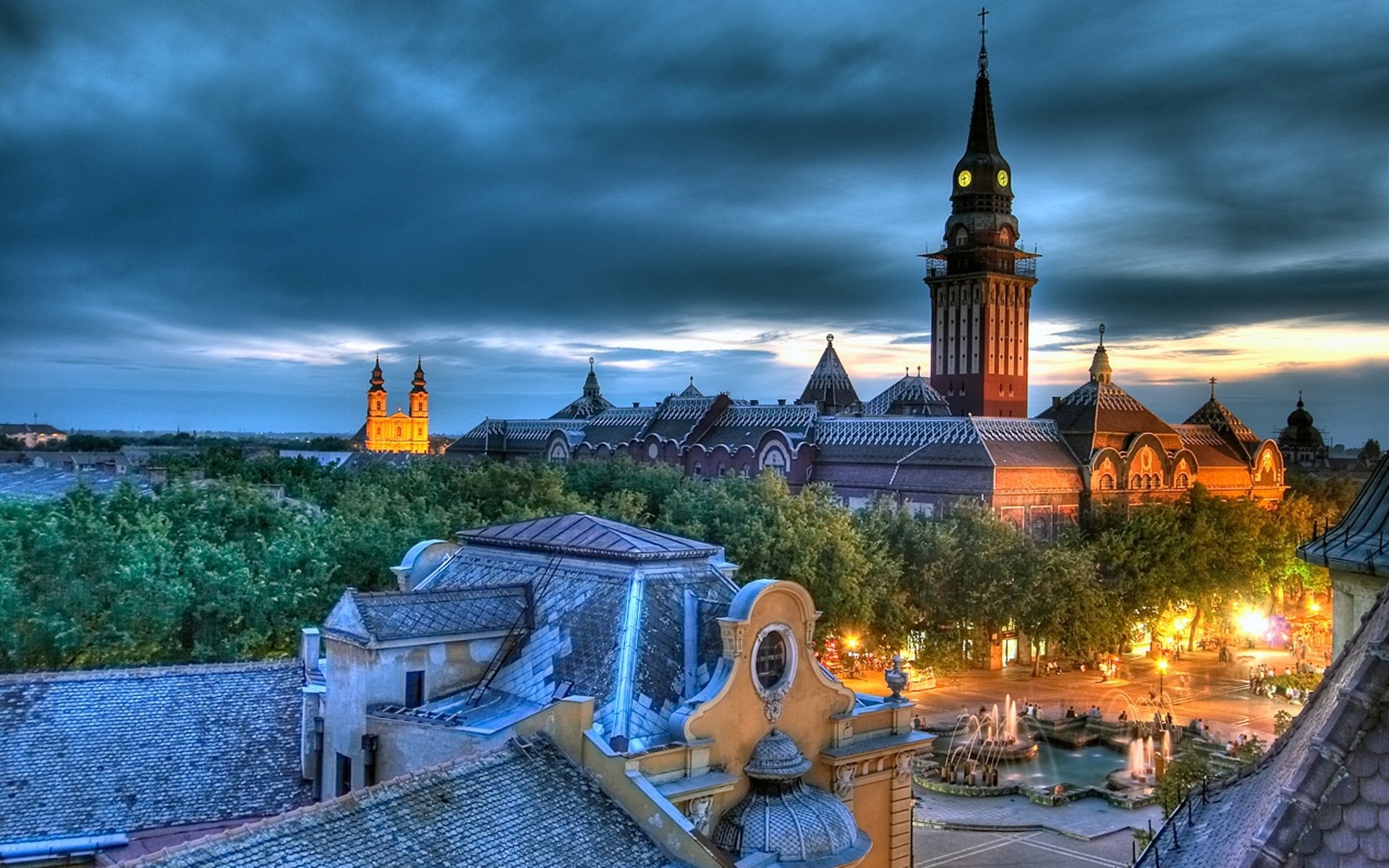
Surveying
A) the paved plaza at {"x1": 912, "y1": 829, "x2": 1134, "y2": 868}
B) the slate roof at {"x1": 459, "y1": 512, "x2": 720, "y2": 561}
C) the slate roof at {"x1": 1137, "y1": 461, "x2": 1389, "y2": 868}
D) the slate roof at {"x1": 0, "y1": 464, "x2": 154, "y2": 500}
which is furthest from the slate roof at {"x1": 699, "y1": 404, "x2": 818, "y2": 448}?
the slate roof at {"x1": 1137, "y1": 461, "x2": 1389, "y2": 868}

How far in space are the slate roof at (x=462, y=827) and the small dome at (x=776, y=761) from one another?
3892 millimetres

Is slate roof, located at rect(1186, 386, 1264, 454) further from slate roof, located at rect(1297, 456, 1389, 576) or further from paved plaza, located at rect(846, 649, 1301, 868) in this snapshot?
slate roof, located at rect(1297, 456, 1389, 576)

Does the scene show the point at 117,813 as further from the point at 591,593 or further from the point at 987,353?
the point at 987,353

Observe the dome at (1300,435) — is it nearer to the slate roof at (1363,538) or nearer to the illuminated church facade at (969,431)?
the illuminated church facade at (969,431)

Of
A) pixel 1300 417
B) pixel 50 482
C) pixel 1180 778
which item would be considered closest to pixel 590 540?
pixel 1180 778

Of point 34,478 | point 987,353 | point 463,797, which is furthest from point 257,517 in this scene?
point 987,353

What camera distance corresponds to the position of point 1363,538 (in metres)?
13.5

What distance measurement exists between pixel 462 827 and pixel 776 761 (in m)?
6.45

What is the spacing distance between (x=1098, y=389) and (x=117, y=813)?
68.9m

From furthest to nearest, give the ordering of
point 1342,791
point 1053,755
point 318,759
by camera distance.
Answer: point 1053,755
point 318,759
point 1342,791

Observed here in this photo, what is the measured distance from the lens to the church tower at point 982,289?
96.7 metres

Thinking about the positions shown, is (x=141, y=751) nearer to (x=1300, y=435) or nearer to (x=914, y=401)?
(x=914, y=401)

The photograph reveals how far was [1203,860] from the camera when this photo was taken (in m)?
7.45

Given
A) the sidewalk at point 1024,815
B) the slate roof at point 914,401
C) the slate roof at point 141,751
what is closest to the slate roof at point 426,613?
the slate roof at point 141,751
